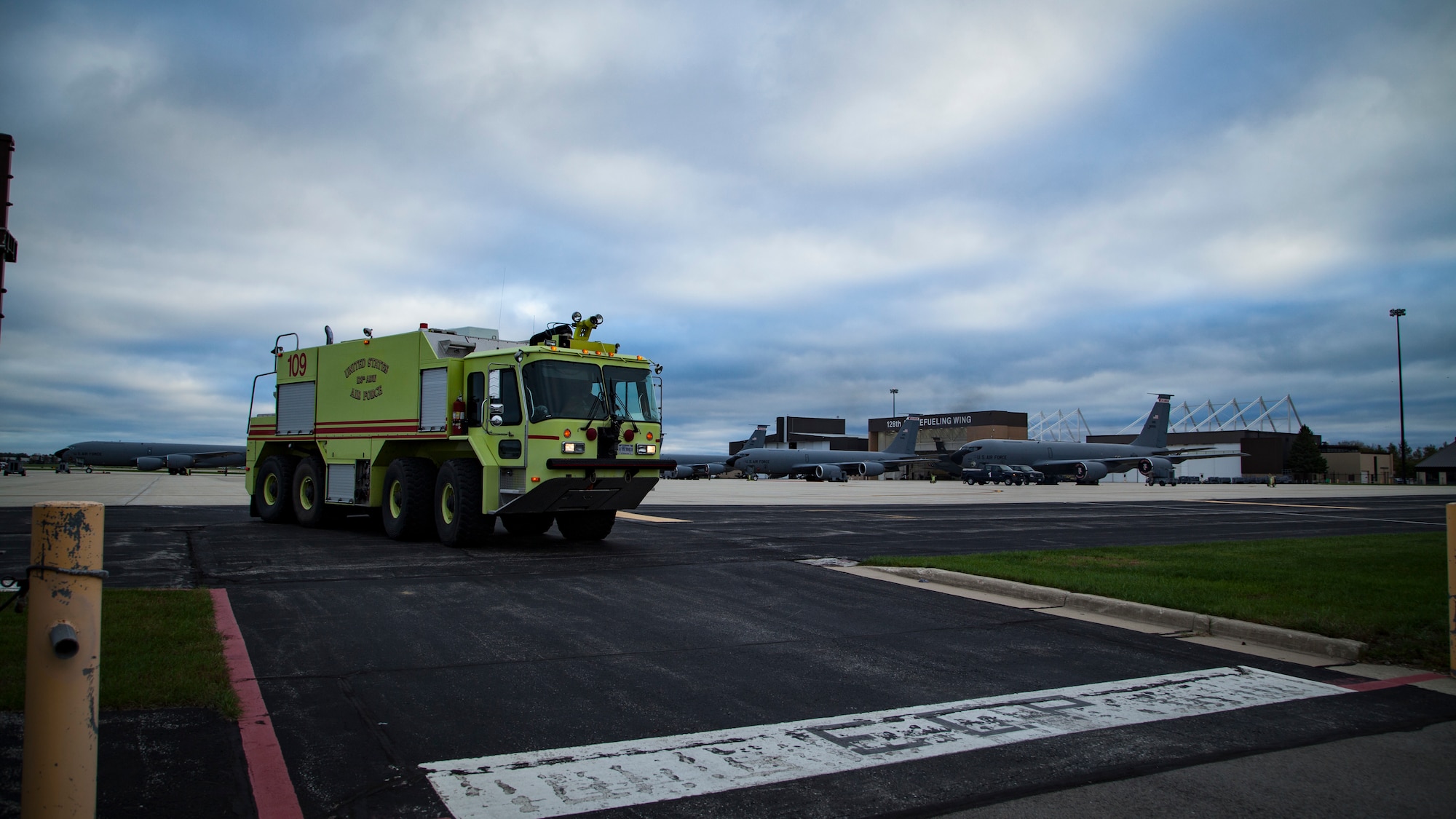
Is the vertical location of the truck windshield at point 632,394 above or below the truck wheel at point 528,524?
above

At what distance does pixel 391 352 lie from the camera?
49.5 ft

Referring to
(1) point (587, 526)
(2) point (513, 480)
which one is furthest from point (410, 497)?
(1) point (587, 526)

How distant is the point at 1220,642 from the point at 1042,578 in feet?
8.66

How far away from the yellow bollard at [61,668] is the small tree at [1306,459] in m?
136

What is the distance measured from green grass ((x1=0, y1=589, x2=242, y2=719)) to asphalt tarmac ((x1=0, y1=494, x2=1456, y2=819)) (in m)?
0.35

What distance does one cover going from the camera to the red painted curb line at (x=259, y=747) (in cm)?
376

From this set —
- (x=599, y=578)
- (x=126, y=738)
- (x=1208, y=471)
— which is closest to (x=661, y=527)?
(x=599, y=578)

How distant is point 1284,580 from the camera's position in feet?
33.4

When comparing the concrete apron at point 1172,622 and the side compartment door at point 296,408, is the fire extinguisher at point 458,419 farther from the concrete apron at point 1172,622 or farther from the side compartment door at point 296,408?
the concrete apron at point 1172,622

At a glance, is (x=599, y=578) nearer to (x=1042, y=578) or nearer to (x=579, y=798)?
(x=1042, y=578)

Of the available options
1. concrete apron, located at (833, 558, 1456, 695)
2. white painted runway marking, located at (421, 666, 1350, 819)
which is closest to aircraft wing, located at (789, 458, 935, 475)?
concrete apron, located at (833, 558, 1456, 695)

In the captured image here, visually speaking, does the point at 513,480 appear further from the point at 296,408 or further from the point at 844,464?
the point at 844,464

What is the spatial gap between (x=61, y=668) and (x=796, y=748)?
321 cm

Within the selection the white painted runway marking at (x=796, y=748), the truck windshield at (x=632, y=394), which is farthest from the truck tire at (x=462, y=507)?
the white painted runway marking at (x=796, y=748)
